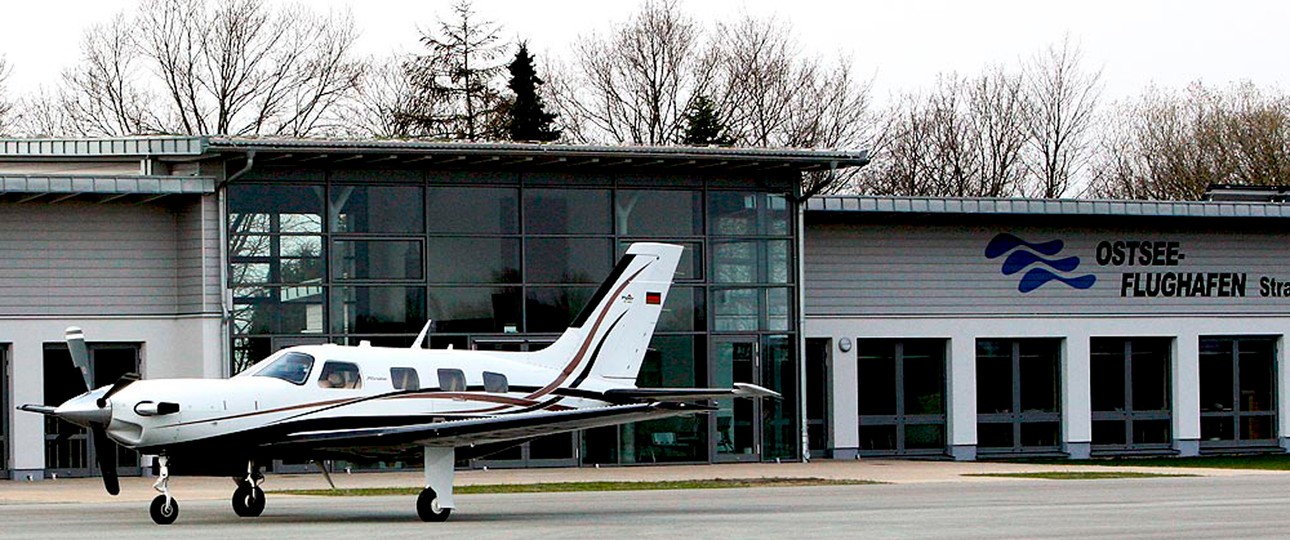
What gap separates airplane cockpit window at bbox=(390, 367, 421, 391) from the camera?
888 inches

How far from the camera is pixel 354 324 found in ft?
101

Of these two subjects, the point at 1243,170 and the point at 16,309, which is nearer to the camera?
the point at 16,309

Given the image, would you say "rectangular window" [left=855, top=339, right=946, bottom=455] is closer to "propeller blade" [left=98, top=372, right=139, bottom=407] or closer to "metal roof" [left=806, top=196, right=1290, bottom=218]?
"metal roof" [left=806, top=196, right=1290, bottom=218]

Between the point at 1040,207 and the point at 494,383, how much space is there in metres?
14.6

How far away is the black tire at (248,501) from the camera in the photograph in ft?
72.2

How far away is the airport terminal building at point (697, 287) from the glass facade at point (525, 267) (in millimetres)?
35

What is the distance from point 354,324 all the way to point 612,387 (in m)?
6.94

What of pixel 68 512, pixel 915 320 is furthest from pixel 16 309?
pixel 915 320

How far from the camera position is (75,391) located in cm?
3058

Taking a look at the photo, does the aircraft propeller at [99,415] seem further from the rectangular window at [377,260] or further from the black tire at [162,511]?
the rectangular window at [377,260]

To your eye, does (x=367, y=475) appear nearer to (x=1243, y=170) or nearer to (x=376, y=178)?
(x=376, y=178)

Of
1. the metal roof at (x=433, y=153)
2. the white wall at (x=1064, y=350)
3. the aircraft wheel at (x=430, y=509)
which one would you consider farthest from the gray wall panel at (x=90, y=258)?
the aircraft wheel at (x=430, y=509)

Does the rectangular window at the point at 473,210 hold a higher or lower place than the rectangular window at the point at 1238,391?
higher

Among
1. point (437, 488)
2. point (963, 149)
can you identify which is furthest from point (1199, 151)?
point (437, 488)
